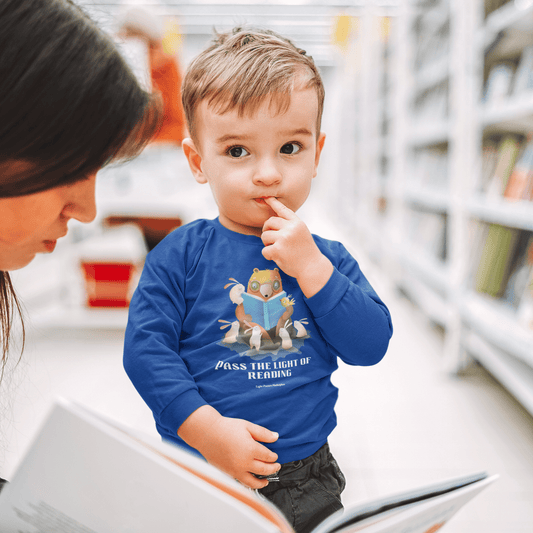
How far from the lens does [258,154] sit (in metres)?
0.60

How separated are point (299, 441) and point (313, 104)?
1.42 ft

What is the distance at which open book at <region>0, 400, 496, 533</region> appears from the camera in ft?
1.26

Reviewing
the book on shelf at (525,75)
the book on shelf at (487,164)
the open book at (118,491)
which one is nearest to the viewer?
the open book at (118,491)

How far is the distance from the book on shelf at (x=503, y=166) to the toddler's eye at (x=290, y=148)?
4.73ft

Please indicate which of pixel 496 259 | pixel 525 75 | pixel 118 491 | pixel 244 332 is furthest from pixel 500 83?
pixel 118 491

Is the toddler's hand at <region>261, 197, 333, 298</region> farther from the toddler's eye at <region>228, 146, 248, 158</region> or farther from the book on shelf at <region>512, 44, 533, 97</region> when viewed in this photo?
the book on shelf at <region>512, 44, 533, 97</region>

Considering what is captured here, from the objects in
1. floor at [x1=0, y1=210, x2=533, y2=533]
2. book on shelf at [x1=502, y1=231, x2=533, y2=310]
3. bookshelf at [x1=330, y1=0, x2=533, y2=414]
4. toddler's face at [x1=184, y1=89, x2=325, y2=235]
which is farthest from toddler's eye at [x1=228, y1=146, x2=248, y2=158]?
book on shelf at [x1=502, y1=231, x2=533, y2=310]

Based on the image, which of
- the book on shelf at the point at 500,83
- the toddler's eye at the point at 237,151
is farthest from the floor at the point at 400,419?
the book on shelf at the point at 500,83

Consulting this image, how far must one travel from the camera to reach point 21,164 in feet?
1.59

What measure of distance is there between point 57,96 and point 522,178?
63.6 inches

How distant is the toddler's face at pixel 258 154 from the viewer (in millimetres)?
591

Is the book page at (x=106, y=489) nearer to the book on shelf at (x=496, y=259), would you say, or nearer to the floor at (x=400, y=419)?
the floor at (x=400, y=419)

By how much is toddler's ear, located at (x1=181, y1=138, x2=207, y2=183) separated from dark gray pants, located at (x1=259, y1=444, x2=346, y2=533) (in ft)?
1.33

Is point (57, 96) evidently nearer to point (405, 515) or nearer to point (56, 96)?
point (56, 96)
